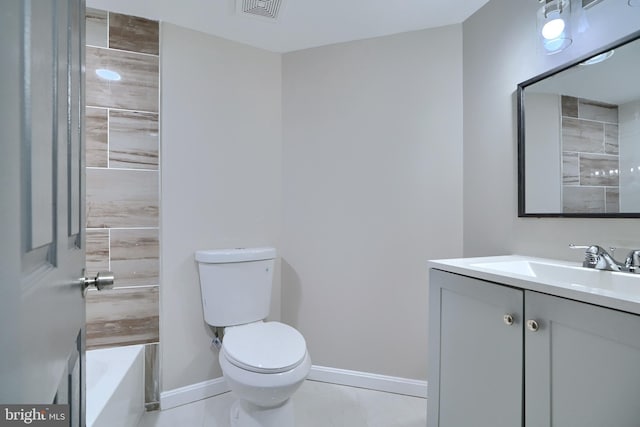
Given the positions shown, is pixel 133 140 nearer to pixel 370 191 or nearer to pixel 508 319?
pixel 370 191

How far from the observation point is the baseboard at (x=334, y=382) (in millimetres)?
1743

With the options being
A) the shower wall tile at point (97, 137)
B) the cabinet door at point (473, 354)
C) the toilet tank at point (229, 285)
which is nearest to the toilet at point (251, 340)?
the toilet tank at point (229, 285)

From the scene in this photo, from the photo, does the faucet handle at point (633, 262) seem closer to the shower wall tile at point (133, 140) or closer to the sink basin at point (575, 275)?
the sink basin at point (575, 275)

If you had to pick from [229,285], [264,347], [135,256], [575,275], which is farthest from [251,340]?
[575,275]

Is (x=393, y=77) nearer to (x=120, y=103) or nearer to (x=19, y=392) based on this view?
(x=120, y=103)

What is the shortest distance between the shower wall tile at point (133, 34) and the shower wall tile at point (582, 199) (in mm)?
2094

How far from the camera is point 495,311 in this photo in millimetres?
981

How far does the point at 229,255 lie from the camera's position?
1726 mm

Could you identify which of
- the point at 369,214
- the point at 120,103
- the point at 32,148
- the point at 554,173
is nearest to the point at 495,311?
the point at 554,173

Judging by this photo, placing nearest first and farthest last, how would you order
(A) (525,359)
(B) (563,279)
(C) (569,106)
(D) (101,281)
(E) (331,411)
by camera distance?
(D) (101,281), (A) (525,359), (B) (563,279), (C) (569,106), (E) (331,411)

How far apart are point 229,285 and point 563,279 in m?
1.50

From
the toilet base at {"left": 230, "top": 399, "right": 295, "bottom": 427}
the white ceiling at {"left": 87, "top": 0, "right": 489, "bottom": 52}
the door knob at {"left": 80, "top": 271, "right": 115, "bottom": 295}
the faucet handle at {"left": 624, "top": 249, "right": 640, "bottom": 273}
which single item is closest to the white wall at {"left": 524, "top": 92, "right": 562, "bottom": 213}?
the faucet handle at {"left": 624, "top": 249, "right": 640, "bottom": 273}

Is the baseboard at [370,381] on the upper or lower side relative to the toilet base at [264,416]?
lower

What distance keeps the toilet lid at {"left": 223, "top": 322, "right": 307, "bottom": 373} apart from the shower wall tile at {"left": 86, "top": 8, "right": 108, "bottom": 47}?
1.61m
